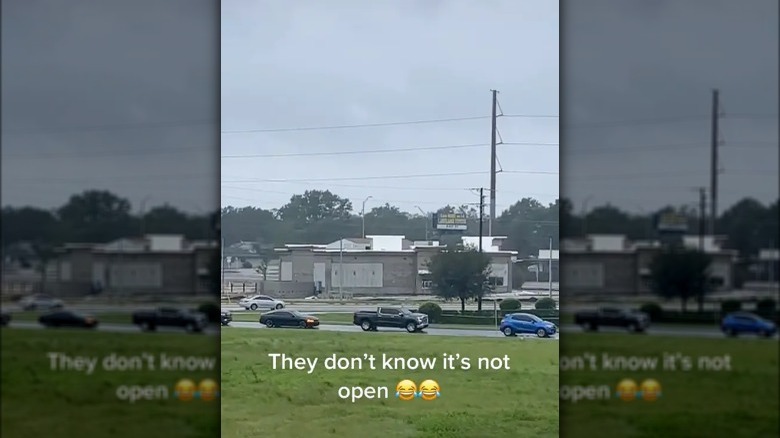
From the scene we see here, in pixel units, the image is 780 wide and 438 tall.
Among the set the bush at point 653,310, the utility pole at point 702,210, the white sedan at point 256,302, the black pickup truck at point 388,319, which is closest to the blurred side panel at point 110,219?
the white sedan at point 256,302

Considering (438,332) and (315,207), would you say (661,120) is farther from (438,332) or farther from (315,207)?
(315,207)

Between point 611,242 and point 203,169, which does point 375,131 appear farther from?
point 611,242

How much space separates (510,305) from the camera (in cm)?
384

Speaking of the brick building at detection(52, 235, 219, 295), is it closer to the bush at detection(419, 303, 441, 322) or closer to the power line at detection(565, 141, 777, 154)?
the bush at detection(419, 303, 441, 322)

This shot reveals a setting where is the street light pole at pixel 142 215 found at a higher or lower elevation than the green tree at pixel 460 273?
higher

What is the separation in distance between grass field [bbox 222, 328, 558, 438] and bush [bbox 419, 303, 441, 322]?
0.32ft

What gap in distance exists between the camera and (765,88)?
3883 millimetres

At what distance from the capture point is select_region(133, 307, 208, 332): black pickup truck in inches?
149

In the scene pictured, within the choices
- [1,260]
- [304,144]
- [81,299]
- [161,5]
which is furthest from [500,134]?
[1,260]

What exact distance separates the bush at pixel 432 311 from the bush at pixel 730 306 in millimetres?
1490

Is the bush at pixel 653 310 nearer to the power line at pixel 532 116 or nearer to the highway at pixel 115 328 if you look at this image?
the power line at pixel 532 116

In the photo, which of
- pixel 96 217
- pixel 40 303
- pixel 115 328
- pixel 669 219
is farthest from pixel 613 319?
pixel 40 303

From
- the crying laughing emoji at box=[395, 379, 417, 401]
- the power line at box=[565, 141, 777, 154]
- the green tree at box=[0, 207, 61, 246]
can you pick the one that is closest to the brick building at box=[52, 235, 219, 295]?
the green tree at box=[0, 207, 61, 246]

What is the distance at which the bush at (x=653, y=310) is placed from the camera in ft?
12.8
